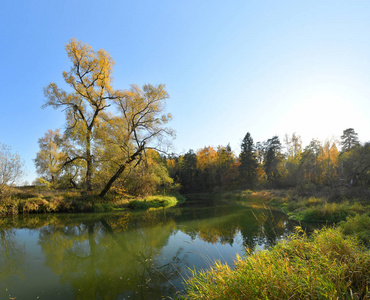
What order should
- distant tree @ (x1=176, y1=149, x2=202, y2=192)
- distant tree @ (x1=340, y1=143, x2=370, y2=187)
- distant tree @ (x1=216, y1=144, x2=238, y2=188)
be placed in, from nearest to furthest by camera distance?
distant tree @ (x1=340, y1=143, x2=370, y2=187), distant tree @ (x1=216, y1=144, x2=238, y2=188), distant tree @ (x1=176, y1=149, x2=202, y2=192)

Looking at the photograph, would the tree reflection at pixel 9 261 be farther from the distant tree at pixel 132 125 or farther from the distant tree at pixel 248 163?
the distant tree at pixel 248 163

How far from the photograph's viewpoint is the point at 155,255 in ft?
21.7

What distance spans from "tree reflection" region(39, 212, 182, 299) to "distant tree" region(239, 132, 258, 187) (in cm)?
3616

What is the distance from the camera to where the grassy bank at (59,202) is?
13988 mm

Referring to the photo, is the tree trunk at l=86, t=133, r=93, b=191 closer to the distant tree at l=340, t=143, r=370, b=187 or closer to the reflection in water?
the reflection in water

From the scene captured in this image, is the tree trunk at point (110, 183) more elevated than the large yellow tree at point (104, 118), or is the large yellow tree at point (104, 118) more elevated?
the large yellow tree at point (104, 118)

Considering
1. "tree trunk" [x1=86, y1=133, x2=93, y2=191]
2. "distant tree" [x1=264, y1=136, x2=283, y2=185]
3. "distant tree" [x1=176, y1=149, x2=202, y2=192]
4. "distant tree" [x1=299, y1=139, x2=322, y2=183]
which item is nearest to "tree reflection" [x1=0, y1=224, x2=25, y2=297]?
"tree trunk" [x1=86, y1=133, x2=93, y2=191]

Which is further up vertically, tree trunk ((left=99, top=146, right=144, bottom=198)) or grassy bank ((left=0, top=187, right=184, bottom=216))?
tree trunk ((left=99, top=146, right=144, bottom=198))

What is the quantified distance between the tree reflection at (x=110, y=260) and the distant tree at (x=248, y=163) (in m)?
36.2

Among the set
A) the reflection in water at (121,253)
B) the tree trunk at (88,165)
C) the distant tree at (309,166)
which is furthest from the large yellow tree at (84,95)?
the distant tree at (309,166)

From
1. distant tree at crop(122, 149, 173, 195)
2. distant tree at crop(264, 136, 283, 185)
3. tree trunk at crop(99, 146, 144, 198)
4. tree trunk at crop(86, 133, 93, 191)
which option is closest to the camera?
tree trunk at crop(99, 146, 144, 198)

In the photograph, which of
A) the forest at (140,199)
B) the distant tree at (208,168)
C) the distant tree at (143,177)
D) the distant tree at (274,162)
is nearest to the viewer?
the forest at (140,199)

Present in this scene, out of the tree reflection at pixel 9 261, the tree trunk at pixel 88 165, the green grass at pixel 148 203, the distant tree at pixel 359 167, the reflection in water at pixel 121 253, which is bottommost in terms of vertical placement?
the green grass at pixel 148 203

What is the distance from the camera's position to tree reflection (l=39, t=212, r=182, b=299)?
173 inches
